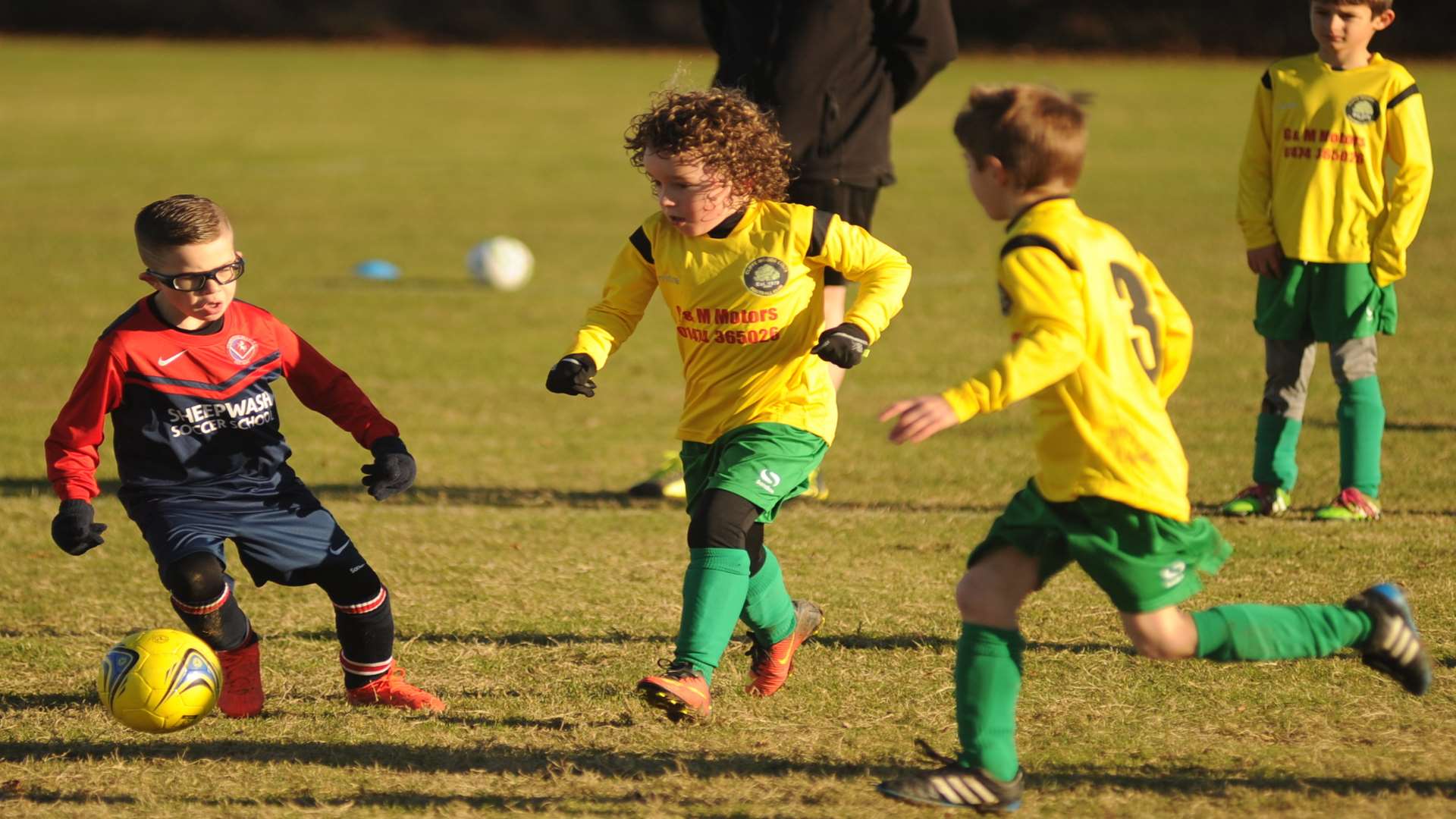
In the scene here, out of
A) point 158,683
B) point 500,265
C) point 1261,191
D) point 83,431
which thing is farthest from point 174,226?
point 500,265

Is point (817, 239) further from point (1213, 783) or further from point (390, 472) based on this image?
point (1213, 783)

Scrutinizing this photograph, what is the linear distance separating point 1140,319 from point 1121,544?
0.51 meters

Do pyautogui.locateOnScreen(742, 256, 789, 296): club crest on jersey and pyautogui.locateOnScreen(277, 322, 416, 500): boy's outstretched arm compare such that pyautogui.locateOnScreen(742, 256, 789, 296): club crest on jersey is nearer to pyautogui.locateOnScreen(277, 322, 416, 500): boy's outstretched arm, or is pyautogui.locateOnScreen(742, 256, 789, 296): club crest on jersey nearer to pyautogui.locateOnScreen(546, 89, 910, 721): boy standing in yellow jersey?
pyautogui.locateOnScreen(546, 89, 910, 721): boy standing in yellow jersey

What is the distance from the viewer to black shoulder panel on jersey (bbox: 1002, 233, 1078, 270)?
11.7 feet

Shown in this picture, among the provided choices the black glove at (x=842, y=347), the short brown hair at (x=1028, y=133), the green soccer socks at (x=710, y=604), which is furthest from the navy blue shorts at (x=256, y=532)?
the short brown hair at (x=1028, y=133)

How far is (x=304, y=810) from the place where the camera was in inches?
155

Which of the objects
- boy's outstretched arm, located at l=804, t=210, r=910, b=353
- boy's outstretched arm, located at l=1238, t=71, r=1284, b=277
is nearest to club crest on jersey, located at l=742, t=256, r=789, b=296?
boy's outstretched arm, located at l=804, t=210, r=910, b=353

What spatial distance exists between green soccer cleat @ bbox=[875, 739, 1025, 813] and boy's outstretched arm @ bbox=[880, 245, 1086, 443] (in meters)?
0.85

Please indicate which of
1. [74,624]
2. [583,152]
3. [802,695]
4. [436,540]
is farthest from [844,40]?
[583,152]

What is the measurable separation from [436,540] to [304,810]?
267 centimetres

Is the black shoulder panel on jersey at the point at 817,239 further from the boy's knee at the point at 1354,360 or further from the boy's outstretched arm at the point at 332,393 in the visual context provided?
the boy's knee at the point at 1354,360

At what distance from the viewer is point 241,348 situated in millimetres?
4488

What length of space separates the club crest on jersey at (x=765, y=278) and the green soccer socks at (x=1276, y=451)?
2.77m

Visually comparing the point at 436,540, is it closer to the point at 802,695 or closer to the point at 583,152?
the point at 802,695
